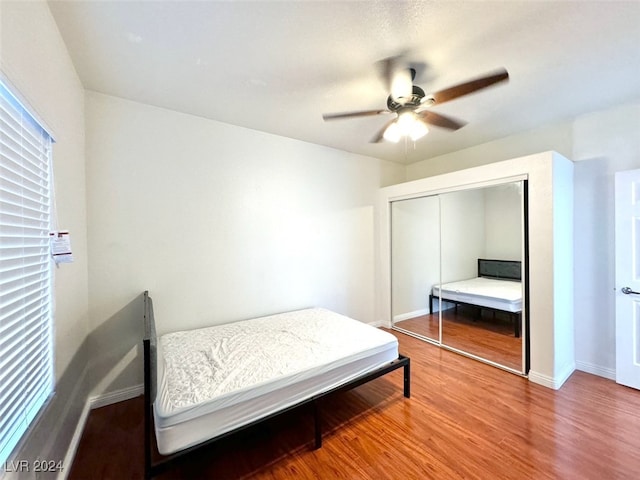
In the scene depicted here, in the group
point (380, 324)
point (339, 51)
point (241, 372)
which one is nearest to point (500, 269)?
point (380, 324)

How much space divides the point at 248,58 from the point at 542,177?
275 centimetres

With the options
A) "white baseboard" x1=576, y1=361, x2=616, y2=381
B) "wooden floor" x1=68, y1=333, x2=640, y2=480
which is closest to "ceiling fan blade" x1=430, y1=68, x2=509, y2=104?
"wooden floor" x1=68, y1=333, x2=640, y2=480

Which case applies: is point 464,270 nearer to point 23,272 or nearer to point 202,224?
point 202,224

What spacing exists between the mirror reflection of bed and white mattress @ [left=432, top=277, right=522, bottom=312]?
0.01 metres

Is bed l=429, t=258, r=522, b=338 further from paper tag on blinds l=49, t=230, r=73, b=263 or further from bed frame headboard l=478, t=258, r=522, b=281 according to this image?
paper tag on blinds l=49, t=230, r=73, b=263

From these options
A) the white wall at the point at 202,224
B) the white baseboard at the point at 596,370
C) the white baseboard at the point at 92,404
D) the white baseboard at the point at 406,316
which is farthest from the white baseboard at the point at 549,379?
the white baseboard at the point at 92,404

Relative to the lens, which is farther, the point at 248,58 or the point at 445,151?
the point at 445,151

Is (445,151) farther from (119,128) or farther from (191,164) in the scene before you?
(119,128)

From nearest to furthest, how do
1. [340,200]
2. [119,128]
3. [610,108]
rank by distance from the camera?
[119,128] → [610,108] → [340,200]

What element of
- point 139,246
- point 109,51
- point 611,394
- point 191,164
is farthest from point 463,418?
point 109,51

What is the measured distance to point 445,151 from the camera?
154 inches

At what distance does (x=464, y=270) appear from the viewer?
347cm

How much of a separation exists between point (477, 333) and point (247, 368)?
2.95 meters

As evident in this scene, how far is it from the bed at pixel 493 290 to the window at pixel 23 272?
3717mm
